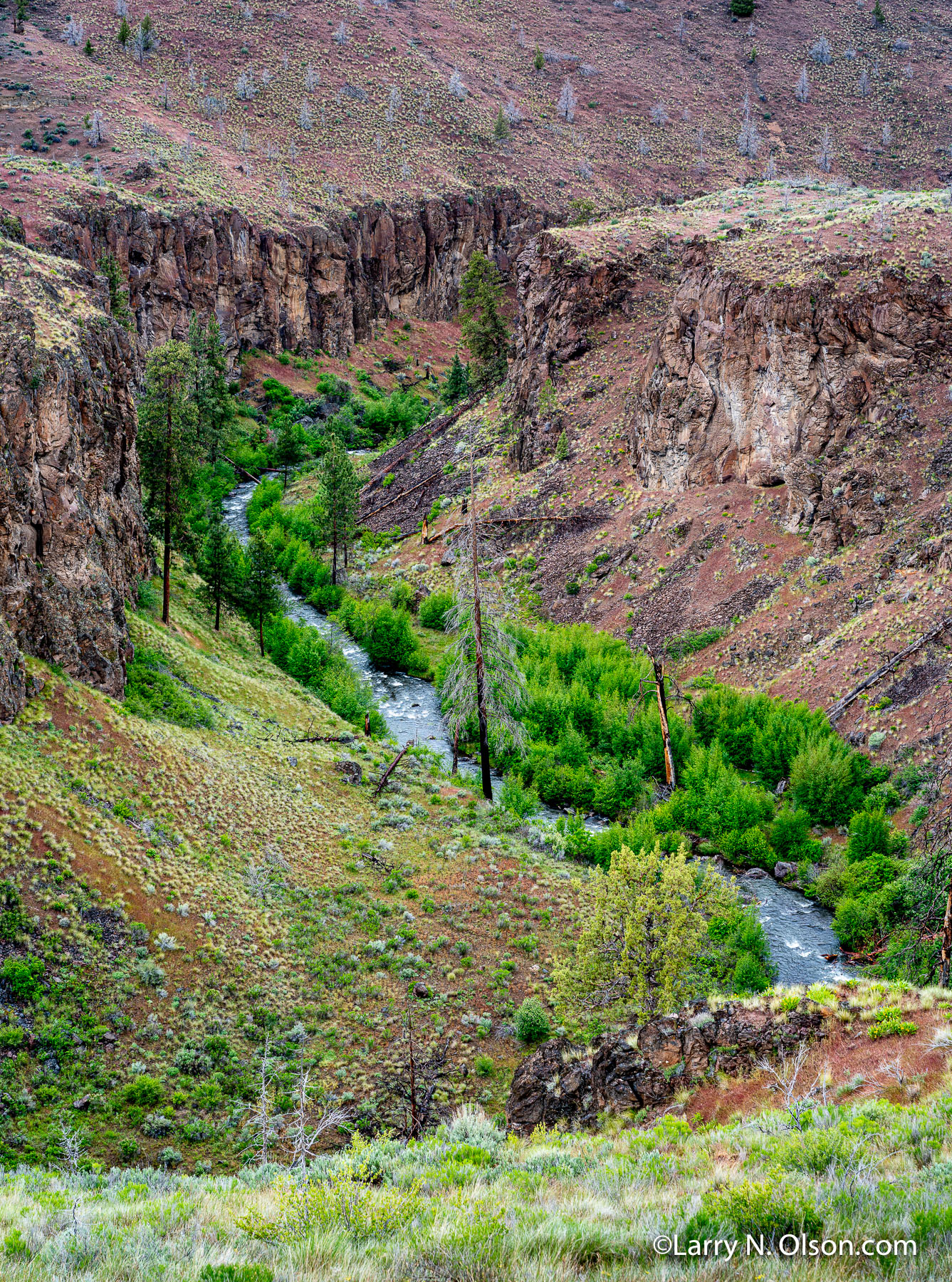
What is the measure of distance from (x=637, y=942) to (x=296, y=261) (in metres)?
75.4

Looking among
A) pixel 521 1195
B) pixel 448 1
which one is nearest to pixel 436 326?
pixel 448 1

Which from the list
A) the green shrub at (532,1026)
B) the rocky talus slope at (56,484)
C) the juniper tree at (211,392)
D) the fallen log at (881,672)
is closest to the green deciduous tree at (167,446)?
the rocky talus slope at (56,484)

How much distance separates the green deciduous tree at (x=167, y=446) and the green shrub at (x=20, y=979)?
17.0m

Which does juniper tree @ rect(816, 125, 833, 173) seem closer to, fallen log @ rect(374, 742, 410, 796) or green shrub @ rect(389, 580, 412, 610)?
green shrub @ rect(389, 580, 412, 610)

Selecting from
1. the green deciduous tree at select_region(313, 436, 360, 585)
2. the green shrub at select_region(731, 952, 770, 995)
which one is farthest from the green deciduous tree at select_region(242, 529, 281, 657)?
the green shrub at select_region(731, 952, 770, 995)

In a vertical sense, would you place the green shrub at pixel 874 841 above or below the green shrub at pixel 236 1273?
below

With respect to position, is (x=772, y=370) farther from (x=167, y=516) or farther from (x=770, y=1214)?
(x=770, y=1214)

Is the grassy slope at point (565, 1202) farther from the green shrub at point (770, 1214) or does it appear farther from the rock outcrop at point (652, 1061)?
the rock outcrop at point (652, 1061)

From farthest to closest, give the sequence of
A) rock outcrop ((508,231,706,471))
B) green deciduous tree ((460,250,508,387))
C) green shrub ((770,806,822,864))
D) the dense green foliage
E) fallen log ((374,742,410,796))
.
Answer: green deciduous tree ((460,250,508,387))
rock outcrop ((508,231,706,471))
the dense green foliage
fallen log ((374,742,410,796))
green shrub ((770,806,822,864))

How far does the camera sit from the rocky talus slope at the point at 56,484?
22.9 m

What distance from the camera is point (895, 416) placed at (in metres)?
37.6

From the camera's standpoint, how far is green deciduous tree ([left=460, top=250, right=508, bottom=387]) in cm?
6500

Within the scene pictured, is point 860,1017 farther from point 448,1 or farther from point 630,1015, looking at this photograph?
point 448,1

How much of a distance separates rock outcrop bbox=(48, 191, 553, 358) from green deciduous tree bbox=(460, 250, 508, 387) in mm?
15251
